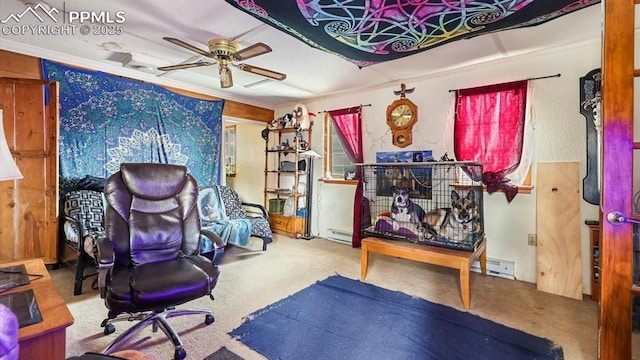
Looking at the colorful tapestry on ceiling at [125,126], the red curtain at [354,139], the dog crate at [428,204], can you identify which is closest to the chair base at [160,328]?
the dog crate at [428,204]

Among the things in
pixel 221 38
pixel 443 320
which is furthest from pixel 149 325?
pixel 221 38

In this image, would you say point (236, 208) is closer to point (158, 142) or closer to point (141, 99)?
point (158, 142)

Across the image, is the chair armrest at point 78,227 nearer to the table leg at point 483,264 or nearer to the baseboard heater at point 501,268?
the table leg at point 483,264

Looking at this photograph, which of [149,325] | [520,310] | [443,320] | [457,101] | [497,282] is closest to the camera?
[149,325]

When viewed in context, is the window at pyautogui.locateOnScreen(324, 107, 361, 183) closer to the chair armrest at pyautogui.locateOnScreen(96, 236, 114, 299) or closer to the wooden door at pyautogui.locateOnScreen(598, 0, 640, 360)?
the wooden door at pyautogui.locateOnScreen(598, 0, 640, 360)

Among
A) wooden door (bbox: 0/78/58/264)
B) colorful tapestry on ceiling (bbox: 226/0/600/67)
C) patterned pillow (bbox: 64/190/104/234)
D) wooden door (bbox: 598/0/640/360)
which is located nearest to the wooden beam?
wooden door (bbox: 598/0/640/360)

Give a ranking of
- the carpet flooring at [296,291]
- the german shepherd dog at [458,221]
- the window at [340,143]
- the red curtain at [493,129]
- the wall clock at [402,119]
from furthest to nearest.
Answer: the window at [340,143], the wall clock at [402,119], the red curtain at [493,129], the german shepherd dog at [458,221], the carpet flooring at [296,291]

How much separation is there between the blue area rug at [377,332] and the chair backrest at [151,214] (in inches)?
30.7

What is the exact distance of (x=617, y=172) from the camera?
1231 mm

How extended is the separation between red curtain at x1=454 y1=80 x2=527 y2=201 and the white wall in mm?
114

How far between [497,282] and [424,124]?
6.42ft

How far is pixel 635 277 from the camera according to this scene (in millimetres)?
1269

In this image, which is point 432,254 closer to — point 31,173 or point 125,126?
point 125,126

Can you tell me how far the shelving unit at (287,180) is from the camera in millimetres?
4785
